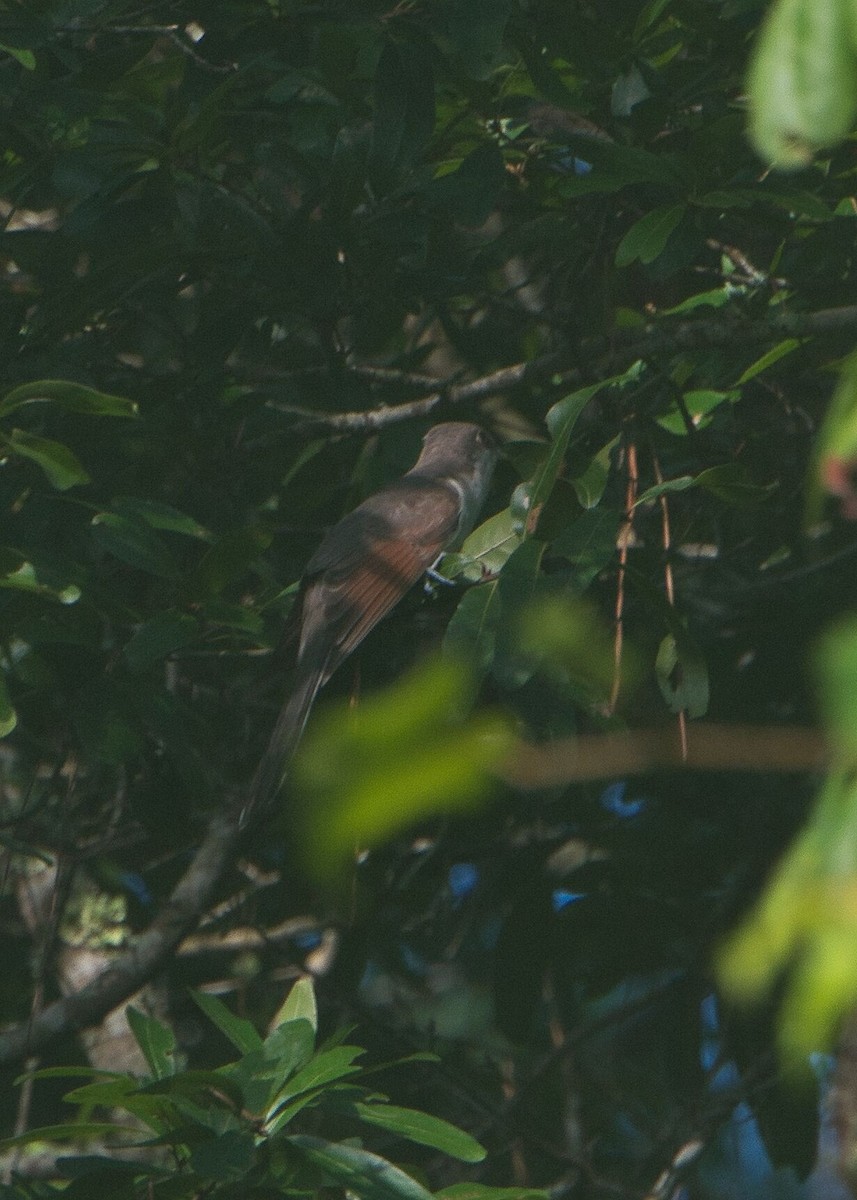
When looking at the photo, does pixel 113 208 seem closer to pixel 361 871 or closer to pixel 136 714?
pixel 136 714

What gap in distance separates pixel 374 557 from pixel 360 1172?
1.98m

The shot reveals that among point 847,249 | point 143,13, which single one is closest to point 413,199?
point 143,13

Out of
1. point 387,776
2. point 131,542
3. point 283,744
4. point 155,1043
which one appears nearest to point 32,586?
point 131,542

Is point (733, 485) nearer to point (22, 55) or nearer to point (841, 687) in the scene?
point (22, 55)

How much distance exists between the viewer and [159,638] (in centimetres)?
370

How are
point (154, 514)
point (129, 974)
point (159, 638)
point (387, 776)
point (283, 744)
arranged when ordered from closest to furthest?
point (387, 776) < point (159, 638) < point (154, 514) < point (283, 744) < point (129, 974)

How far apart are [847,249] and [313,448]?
1736 mm

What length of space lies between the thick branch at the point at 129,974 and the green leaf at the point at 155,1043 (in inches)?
45.2

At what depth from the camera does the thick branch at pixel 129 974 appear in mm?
4598

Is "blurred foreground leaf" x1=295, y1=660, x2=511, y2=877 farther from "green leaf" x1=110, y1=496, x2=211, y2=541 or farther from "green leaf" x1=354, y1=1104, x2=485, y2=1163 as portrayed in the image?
"green leaf" x1=110, y1=496, x2=211, y2=541

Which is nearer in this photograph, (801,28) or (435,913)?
(801,28)

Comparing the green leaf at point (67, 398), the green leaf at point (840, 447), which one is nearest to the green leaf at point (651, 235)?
the green leaf at point (67, 398)

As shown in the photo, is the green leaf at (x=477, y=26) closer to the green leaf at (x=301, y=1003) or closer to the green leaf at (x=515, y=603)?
the green leaf at (x=515, y=603)

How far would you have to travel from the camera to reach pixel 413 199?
4148mm
